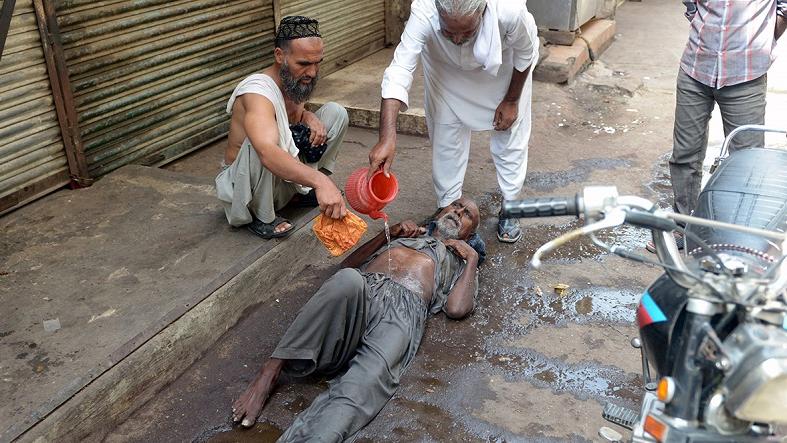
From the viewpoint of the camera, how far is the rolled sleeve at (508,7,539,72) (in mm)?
3801

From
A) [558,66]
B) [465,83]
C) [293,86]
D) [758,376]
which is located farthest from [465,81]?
[558,66]

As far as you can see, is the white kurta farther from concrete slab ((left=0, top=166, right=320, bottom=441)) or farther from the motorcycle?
the motorcycle

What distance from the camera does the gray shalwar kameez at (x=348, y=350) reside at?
268cm

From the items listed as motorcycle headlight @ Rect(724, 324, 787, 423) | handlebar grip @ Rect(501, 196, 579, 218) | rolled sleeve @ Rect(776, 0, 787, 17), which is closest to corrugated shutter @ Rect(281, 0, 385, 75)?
rolled sleeve @ Rect(776, 0, 787, 17)

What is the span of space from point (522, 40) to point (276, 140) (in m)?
1.50

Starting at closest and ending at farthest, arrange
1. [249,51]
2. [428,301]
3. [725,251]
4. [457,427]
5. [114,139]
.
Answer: [725,251] < [457,427] < [428,301] < [114,139] < [249,51]

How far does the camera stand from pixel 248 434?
2.80 meters

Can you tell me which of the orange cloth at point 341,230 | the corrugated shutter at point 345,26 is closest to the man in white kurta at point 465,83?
the orange cloth at point 341,230

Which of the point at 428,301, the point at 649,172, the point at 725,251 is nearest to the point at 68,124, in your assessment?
the point at 428,301

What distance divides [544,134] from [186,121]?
3.01m

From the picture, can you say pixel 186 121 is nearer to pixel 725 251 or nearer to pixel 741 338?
pixel 725 251

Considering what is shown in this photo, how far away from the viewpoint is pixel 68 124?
4305 mm

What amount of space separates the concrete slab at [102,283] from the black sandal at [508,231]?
1.25 meters

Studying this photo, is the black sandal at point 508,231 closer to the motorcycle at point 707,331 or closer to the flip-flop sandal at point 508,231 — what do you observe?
the flip-flop sandal at point 508,231
